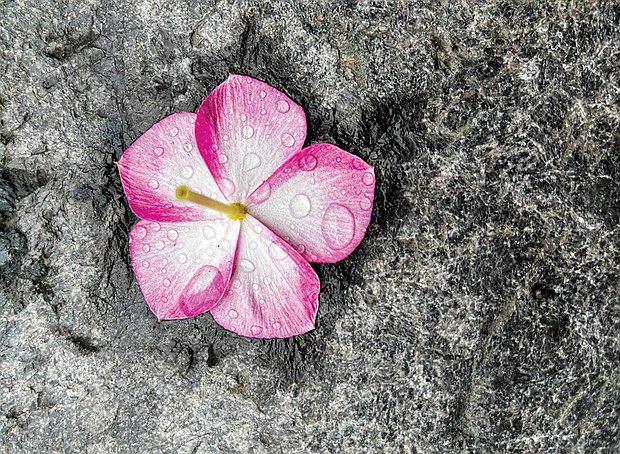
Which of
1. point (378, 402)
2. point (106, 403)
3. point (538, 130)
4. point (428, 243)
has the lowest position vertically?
point (106, 403)

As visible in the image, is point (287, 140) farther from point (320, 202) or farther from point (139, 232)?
point (139, 232)

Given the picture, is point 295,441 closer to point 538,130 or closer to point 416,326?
point 416,326

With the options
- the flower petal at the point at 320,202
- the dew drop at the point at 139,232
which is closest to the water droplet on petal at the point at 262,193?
the flower petal at the point at 320,202

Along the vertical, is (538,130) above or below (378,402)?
above

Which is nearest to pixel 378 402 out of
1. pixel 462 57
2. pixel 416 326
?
pixel 416 326

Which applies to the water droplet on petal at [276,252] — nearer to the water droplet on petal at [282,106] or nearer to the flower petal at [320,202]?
the flower petal at [320,202]

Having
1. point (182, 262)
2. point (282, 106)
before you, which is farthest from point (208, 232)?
point (282, 106)
